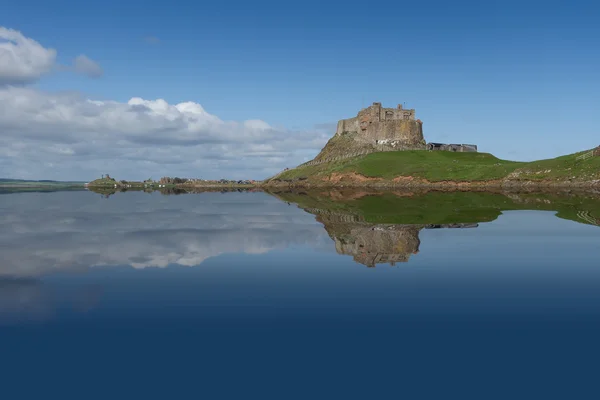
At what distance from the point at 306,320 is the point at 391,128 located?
167328mm

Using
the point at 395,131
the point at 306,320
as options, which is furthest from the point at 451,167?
the point at 306,320

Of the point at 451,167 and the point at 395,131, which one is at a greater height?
the point at 395,131

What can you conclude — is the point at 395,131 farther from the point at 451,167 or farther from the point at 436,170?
the point at 436,170

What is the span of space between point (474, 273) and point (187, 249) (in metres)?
16.6

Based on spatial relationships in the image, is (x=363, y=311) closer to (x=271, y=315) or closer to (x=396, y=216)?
(x=271, y=315)

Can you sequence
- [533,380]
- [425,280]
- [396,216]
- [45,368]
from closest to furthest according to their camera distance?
1. [533,380]
2. [45,368]
3. [425,280]
4. [396,216]

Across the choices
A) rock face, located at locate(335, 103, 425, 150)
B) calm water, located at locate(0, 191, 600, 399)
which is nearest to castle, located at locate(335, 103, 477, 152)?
rock face, located at locate(335, 103, 425, 150)

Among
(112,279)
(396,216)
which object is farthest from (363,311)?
(396,216)

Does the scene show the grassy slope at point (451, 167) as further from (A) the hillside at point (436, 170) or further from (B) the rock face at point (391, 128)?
(B) the rock face at point (391, 128)

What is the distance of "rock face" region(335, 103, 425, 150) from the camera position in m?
172

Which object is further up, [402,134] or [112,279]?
[402,134]

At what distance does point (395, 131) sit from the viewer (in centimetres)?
17338

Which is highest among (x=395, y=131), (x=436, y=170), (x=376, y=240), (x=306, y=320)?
(x=395, y=131)

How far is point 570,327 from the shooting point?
497 inches
